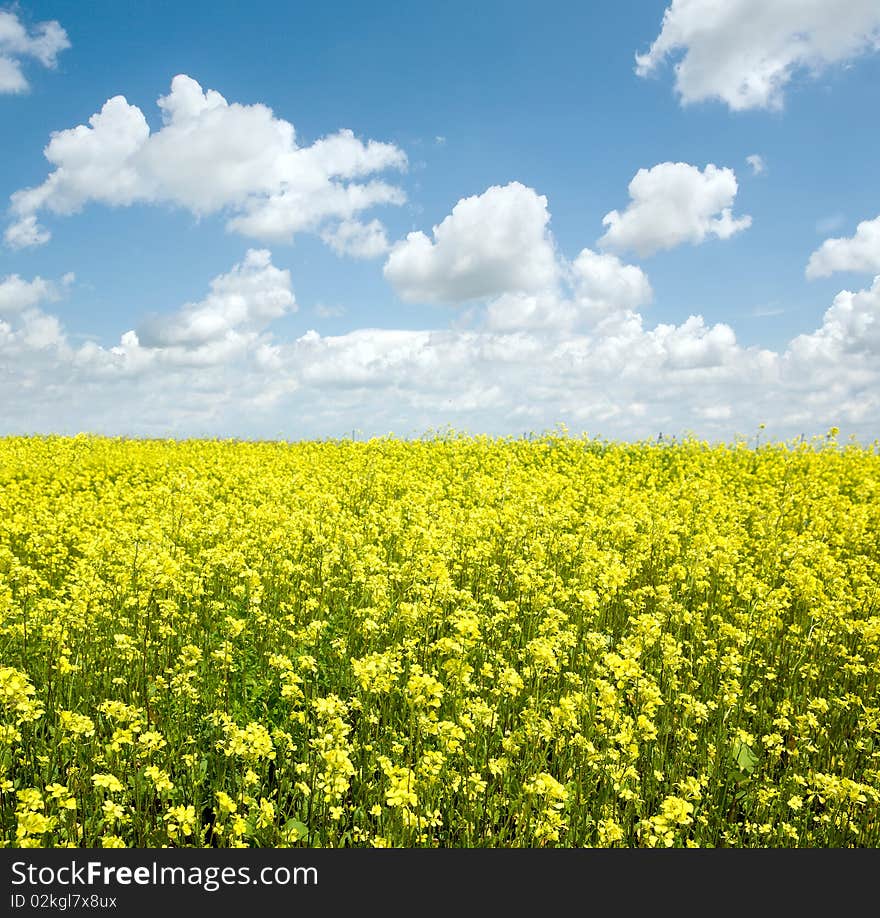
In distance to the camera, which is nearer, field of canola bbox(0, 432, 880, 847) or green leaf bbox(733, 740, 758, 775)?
field of canola bbox(0, 432, 880, 847)

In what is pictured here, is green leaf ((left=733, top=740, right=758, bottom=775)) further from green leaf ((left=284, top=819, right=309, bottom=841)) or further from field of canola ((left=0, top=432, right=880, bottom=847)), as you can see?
green leaf ((left=284, top=819, right=309, bottom=841))

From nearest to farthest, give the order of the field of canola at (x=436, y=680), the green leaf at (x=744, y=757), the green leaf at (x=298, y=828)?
the green leaf at (x=298, y=828) → the field of canola at (x=436, y=680) → the green leaf at (x=744, y=757)

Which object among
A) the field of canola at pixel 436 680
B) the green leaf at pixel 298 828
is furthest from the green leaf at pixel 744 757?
the green leaf at pixel 298 828

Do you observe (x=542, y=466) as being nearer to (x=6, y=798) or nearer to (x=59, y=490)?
(x=59, y=490)

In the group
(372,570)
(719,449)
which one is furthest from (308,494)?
(719,449)

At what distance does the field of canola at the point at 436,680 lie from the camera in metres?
4.04

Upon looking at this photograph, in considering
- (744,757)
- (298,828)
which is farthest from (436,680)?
(744,757)

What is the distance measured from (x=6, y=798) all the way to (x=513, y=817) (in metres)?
3.24

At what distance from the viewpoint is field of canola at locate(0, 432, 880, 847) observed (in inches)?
159

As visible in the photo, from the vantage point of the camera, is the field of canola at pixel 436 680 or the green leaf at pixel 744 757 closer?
the field of canola at pixel 436 680

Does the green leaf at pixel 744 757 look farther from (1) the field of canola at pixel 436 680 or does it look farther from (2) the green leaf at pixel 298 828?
(2) the green leaf at pixel 298 828

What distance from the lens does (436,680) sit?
17.9ft

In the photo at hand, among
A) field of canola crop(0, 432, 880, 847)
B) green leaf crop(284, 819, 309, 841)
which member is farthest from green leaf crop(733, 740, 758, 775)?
green leaf crop(284, 819, 309, 841)

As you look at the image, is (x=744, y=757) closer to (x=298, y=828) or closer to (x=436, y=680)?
(x=436, y=680)
